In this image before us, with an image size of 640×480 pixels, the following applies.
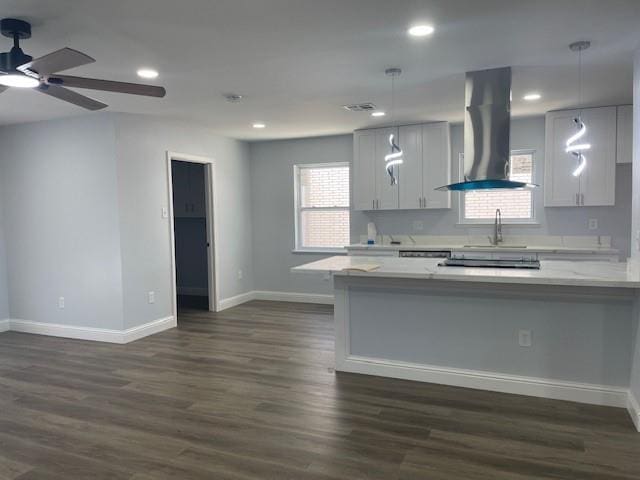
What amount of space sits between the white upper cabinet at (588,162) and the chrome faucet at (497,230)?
59 cm

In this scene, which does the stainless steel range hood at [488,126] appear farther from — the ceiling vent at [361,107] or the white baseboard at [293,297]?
the white baseboard at [293,297]

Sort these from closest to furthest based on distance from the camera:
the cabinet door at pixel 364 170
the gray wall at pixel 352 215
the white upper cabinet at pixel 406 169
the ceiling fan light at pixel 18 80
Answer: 1. the ceiling fan light at pixel 18 80
2. the gray wall at pixel 352 215
3. the white upper cabinet at pixel 406 169
4. the cabinet door at pixel 364 170

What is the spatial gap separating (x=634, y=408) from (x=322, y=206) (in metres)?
4.70

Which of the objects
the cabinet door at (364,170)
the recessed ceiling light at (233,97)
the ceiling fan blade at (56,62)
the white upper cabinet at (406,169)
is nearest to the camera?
the ceiling fan blade at (56,62)

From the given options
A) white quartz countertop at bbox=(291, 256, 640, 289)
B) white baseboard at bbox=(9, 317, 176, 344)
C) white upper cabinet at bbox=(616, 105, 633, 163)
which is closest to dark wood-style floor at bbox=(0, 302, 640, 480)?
white baseboard at bbox=(9, 317, 176, 344)

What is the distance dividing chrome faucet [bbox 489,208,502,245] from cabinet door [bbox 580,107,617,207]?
1003mm

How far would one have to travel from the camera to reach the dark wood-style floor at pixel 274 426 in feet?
7.80

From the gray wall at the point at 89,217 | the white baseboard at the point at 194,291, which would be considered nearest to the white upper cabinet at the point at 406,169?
the gray wall at the point at 89,217

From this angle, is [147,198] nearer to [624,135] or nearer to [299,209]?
[299,209]

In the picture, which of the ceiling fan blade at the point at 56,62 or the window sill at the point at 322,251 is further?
the window sill at the point at 322,251

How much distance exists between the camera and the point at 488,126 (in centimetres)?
367

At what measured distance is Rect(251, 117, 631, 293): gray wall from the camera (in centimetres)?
523

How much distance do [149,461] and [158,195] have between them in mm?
3384

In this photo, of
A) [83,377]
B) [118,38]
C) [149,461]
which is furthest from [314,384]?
[118,38]
